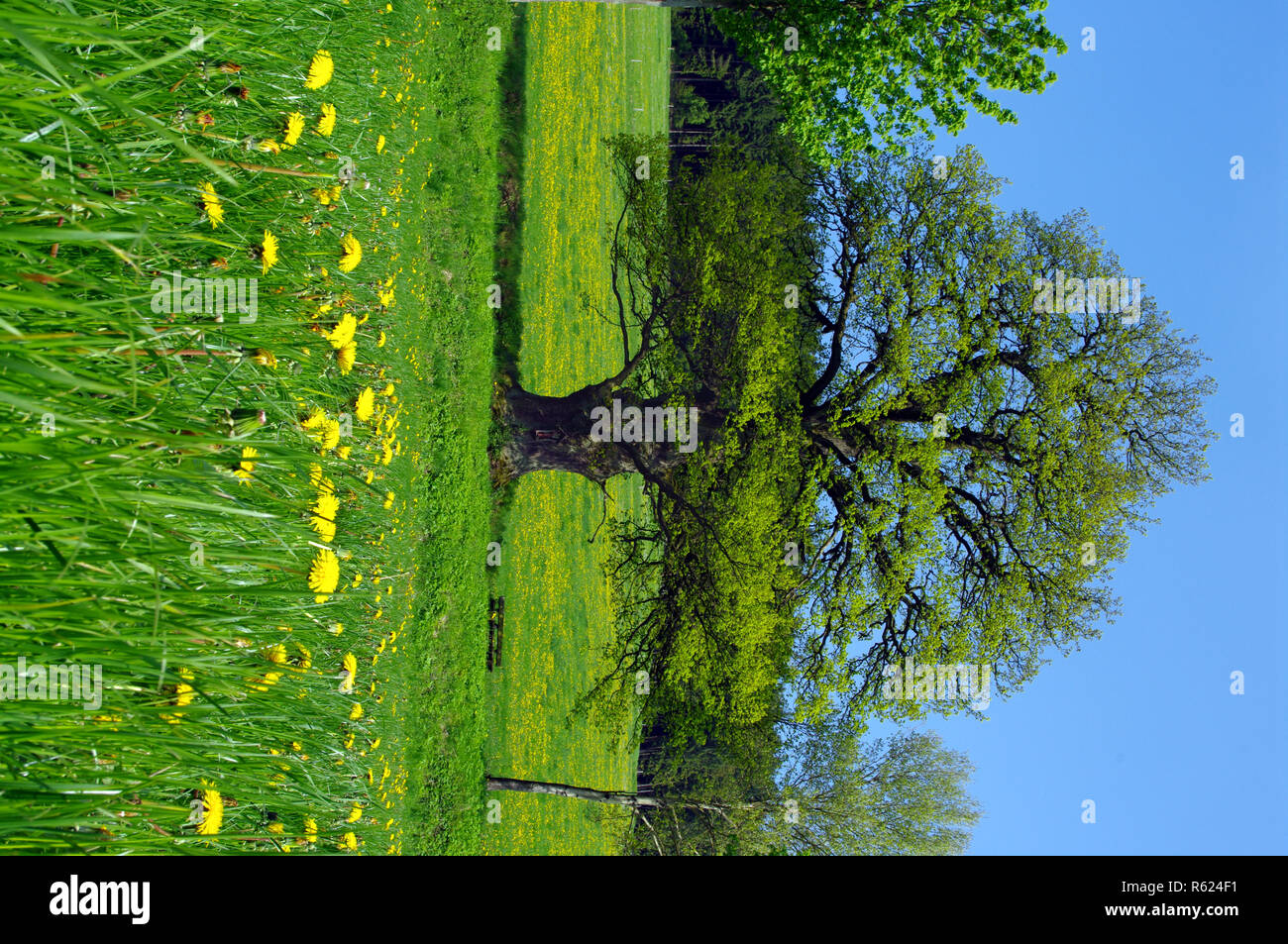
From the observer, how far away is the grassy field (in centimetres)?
1898

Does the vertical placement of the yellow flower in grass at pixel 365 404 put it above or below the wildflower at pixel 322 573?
above

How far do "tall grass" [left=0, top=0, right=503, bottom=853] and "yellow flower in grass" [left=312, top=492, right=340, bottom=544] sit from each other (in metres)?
0.02

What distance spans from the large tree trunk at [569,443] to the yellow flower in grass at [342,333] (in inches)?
307

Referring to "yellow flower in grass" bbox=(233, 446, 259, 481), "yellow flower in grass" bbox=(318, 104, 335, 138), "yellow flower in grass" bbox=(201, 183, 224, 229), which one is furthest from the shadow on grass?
"yellow flower in grass" bbox=(233, 446, 259, 481)

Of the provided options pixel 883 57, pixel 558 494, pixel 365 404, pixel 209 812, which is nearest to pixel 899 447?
pixel 883 57

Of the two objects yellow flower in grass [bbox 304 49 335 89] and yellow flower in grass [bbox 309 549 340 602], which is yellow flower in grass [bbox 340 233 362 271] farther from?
yellow flower in grass [bbox 309 549 340 602]

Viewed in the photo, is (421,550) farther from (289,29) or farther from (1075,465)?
(1075,465)

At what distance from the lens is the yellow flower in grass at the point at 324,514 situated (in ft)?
15.4

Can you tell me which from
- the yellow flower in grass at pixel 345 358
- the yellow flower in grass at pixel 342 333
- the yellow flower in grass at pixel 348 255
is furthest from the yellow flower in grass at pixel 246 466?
the yellow flower in grass at pixel 348 255

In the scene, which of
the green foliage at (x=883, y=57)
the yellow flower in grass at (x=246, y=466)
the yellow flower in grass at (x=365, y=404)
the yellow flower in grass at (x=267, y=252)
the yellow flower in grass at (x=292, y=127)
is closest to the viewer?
the yellow flower in grass at (x=246, y=466)

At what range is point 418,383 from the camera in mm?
11070

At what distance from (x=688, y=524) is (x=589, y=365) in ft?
42.4

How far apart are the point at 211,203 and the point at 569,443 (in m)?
10.5

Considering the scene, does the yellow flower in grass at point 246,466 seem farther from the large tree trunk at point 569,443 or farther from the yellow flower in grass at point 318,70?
the large tree trunk at point 569,443
